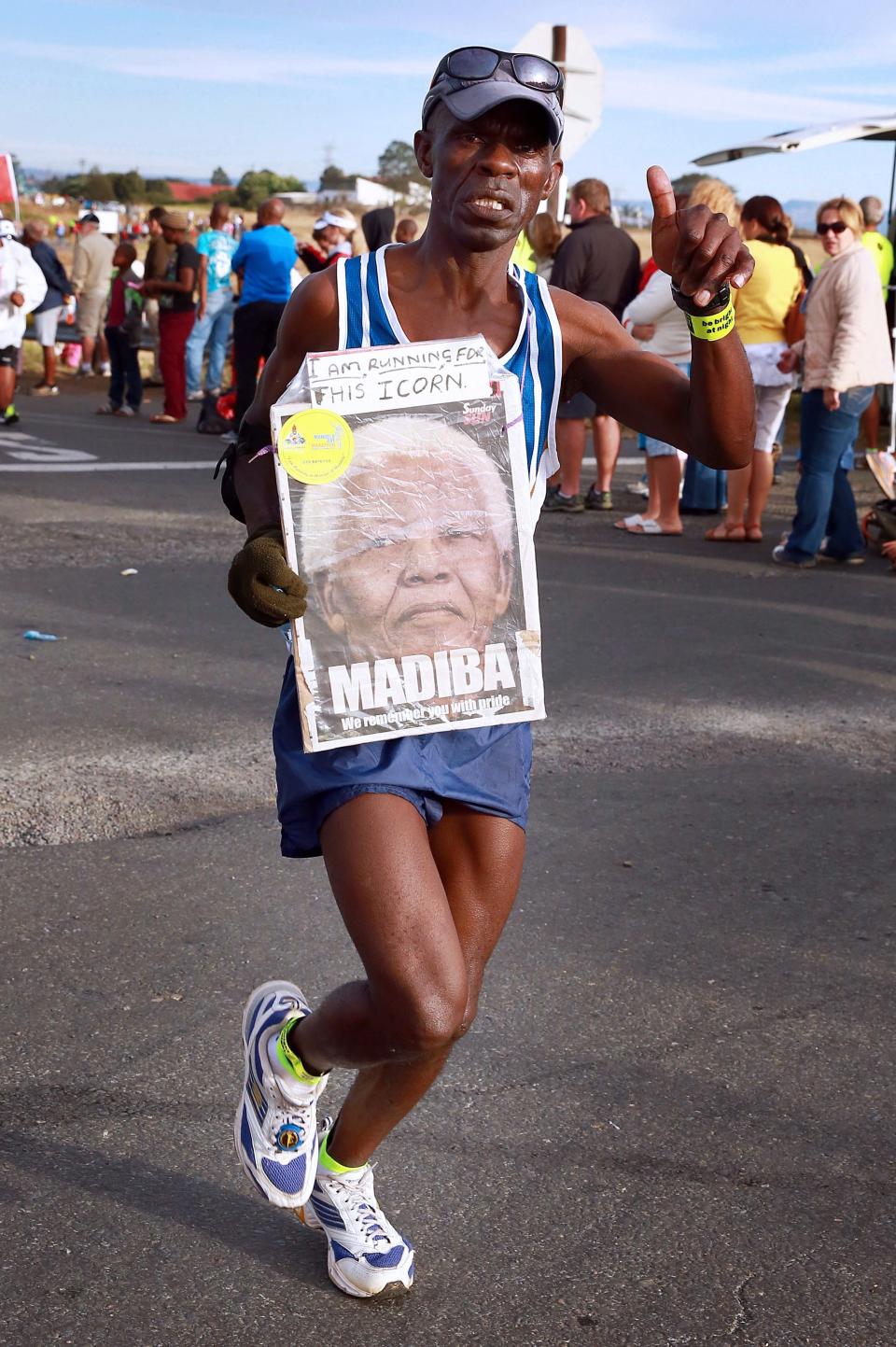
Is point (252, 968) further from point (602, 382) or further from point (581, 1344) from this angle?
point (602, 382)

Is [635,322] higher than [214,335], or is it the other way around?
[635,322]

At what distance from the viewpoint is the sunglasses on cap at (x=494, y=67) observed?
264 centimetres

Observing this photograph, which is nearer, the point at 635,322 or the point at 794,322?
the point at 794,322

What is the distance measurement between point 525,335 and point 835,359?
635 centimetres

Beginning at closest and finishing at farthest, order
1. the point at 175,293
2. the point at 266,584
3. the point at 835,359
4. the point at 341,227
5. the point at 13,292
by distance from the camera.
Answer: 1. the point at 266,584
2. the point at 835,359
3. the point at 13,292
4. the point at 341,227
5. the point at 175,293

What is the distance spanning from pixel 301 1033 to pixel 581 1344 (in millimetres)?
696

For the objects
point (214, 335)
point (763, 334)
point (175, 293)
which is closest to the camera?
point (763, 334)

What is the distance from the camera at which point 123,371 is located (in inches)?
634

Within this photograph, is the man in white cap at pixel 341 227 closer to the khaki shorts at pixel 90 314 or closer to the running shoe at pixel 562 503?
the running shoe at pixel 562 503

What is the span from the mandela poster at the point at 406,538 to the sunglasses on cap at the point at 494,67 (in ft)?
1.48

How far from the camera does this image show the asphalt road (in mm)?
2730

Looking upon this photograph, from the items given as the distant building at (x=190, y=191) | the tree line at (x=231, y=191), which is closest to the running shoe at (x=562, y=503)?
the tree line at (x=231, y=191)

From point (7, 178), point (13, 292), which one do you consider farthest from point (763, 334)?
point (7, 178)

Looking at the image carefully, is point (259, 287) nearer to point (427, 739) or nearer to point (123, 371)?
point (123, 371)
